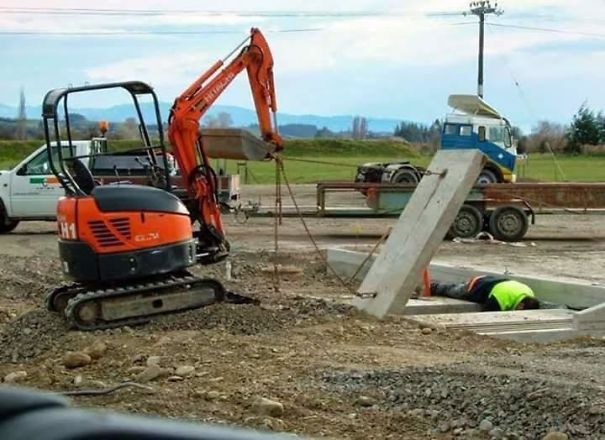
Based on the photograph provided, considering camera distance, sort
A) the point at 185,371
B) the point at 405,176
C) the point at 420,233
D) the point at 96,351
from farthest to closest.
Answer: the point at 405,176
the point at 420,233
the point at 96,351
the point at 185,371

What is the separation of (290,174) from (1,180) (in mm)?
35573

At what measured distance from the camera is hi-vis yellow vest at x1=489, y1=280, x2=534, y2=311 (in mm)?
12404

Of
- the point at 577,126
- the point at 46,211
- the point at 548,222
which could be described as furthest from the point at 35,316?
the point at 577,126

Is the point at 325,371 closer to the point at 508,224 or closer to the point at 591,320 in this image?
the point at 591,320

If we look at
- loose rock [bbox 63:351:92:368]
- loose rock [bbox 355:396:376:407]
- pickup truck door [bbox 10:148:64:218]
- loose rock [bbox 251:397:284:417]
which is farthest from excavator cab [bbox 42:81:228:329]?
pickup truck door [bbox 10:148:64:218]

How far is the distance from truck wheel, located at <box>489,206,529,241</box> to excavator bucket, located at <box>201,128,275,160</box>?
11.3m

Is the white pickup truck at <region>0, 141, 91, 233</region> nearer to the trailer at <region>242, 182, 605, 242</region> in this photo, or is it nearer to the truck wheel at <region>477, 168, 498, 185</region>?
the trailer at <region>242, 182, 605, 242</region>

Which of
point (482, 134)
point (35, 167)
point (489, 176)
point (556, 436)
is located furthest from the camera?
point (482, 134)

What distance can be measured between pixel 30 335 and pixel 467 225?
15.1 meters

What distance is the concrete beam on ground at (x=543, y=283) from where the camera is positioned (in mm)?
12484

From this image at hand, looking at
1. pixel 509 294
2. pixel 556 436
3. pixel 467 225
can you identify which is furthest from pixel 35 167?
pixel 556 436

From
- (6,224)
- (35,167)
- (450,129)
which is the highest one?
(450,129)

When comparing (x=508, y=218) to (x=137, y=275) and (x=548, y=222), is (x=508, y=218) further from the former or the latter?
(x=137, y=275)

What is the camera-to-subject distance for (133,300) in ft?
32.0
